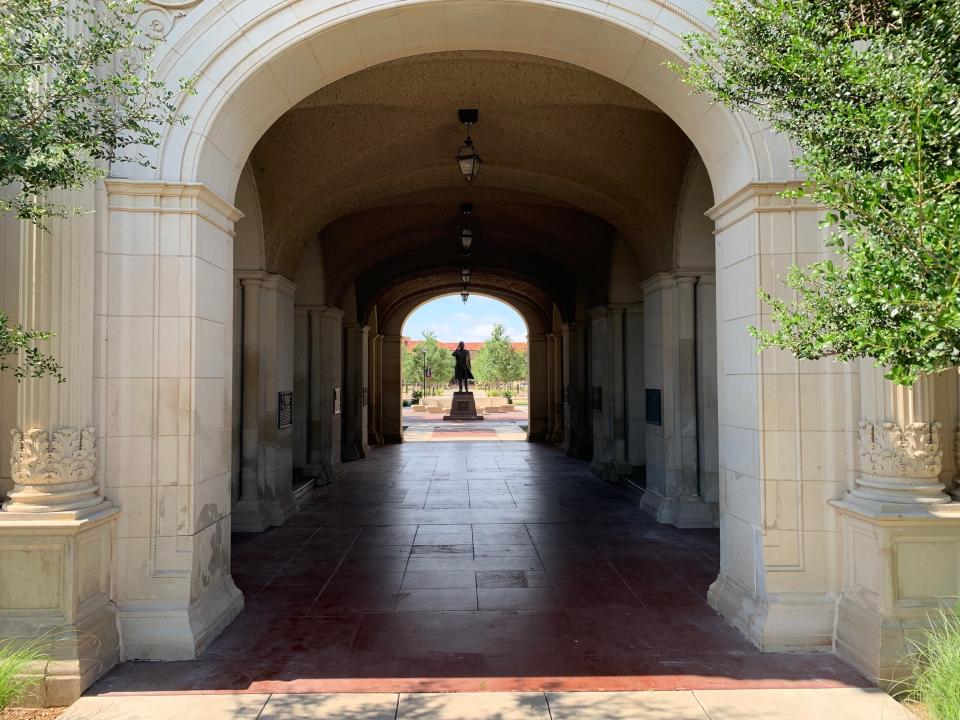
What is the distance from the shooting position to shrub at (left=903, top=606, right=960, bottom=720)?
10.8ft

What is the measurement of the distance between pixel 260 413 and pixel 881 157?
7.95 metres

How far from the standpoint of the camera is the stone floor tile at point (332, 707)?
148 inches

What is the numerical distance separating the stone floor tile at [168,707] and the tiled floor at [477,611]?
0.42 ft

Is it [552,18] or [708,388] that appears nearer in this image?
[552,18]

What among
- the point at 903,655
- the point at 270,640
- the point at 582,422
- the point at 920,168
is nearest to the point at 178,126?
the point at 270,640

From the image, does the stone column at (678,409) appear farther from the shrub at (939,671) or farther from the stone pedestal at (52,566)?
the stone pedestal at (52,566)

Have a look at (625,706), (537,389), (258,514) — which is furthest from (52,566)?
(537,389)

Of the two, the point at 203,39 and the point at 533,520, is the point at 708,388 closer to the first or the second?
the point at 533,520

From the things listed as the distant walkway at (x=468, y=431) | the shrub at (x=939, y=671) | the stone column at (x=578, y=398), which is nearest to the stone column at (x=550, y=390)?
the distant walkway at (x=468, y=431)

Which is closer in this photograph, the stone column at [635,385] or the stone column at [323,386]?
the stone column at [635,385]

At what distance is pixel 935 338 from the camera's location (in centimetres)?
236

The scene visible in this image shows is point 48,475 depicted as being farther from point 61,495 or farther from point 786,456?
point 786,456

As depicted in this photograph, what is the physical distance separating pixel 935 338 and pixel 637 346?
30.7 ft

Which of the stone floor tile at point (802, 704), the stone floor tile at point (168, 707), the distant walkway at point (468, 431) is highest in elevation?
the stone floor tile at point (168, 707)
